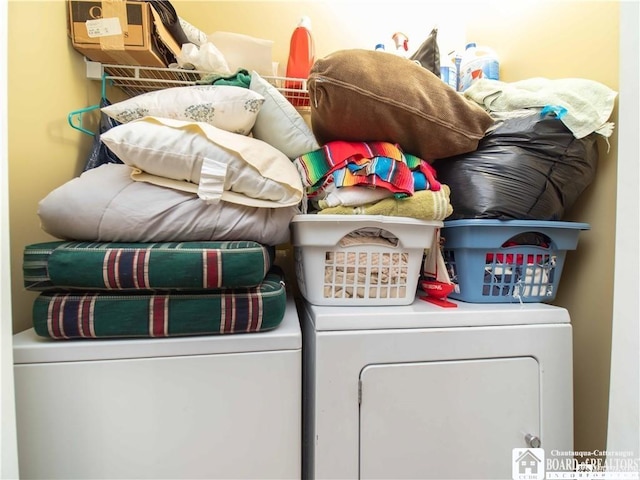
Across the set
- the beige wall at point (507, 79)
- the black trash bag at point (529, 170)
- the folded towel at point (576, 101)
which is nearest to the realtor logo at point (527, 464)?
the beige wall at point (507, 79)

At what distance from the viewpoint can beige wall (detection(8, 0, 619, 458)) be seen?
0.72 meters

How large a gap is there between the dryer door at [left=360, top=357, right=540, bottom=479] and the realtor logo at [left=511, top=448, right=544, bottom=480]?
0.02m

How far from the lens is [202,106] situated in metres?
0.79

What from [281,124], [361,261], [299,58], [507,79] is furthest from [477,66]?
[361,261]

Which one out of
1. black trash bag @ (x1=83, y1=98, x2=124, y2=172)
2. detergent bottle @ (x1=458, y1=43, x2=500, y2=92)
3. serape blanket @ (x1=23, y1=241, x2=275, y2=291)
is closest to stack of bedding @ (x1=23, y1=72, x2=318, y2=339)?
serape blanket @ (x1=23, y1=241, x2=275, y2=291)

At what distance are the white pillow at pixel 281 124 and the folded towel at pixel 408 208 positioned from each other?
22cm

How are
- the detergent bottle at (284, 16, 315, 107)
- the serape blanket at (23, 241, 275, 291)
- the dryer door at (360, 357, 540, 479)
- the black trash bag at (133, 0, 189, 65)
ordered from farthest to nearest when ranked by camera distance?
1. the detergent bottle at (284, 16, 315, 107)
2. the black trash bag at (133, 0, 189, 65)
3. the dryer door at (360, 357, 540, 479)
4. the serape blanket at (23, 241, 275, 291)

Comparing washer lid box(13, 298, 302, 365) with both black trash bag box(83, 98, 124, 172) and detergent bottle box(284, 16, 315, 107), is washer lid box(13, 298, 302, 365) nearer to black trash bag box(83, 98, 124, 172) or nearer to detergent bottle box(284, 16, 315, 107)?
black trash bag box(83, 98, 124, 172)

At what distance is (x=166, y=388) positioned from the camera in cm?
60

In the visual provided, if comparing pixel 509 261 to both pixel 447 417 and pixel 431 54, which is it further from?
pixel 431 54

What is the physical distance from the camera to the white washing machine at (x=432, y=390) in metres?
0.66

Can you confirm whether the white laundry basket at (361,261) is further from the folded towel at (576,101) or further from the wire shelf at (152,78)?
the wire shelf at (152,78)

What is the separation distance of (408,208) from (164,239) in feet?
1.87

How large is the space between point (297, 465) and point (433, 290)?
535 millimetres
